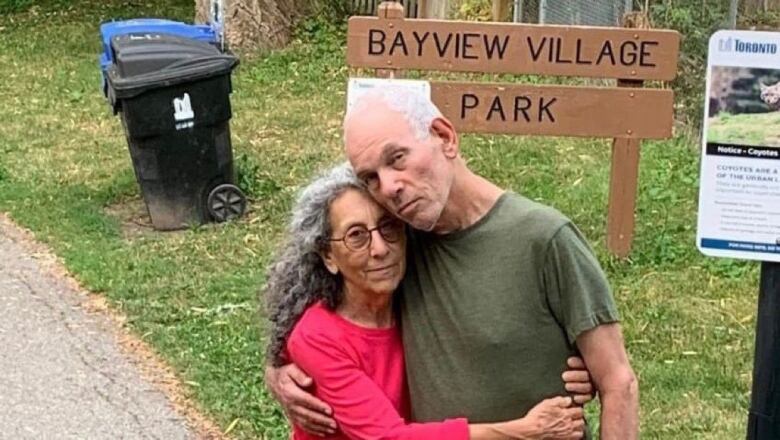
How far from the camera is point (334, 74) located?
13.1m

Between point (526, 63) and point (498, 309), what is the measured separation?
14.7ft

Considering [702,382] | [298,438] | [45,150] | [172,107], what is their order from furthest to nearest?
[45,150] < [172,107] < [702,382] < [298,438]

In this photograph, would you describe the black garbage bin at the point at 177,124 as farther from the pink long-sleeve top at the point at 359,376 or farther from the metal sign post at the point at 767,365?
the metal sign post at the point at 767,365

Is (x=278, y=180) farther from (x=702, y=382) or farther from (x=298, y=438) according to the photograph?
(x=298, y=438)

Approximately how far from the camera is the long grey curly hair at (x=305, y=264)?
8.85 feet

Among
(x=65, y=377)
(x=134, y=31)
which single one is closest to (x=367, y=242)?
(x=65, y=377)

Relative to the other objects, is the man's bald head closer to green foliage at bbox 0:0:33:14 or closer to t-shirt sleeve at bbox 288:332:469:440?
t-shirt sleeve at bbox 288:332:469:440

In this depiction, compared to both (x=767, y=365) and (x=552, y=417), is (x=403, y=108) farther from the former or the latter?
(x=767, y=365)

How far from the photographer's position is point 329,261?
2734mm

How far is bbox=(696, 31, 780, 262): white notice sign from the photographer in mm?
2543

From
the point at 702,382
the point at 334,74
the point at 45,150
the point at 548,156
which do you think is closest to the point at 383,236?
the point at 702,382

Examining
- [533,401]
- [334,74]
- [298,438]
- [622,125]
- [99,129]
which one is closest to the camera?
[533,401]

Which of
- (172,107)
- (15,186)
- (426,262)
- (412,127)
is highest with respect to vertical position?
(412,127)

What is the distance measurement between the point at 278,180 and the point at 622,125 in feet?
9.74
